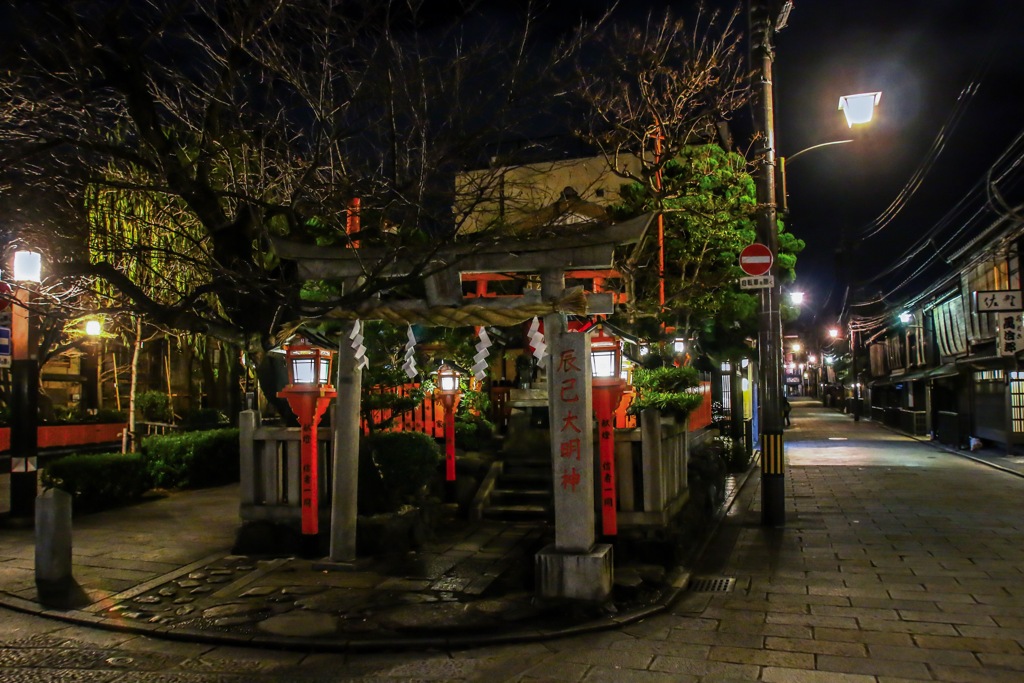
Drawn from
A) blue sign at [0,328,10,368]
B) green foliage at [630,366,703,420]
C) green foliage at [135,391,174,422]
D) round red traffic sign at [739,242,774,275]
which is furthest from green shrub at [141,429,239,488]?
round red traffic sign at [739,242,774,275]

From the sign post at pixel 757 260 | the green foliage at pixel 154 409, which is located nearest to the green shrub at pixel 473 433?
the sign post at pixel 757 260

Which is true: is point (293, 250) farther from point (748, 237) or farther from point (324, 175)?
point (748, 237)

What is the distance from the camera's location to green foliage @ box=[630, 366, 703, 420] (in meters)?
12.4

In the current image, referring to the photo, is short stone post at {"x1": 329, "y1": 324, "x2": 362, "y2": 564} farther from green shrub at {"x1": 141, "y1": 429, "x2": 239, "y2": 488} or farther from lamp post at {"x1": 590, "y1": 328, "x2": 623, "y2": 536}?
green shrub at {"x1": 141, "y1": 429, "x2": 239, "y2": 488}

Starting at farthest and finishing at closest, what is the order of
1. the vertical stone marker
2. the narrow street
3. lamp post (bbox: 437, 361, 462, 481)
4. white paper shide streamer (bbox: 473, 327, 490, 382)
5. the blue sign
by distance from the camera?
lamp post (bbox: 437, 361, 462, 481) < the blue sign < white paper shide streamer (bbox: 473, 327, 490, 382) < the vertical stone marker < the narrow street

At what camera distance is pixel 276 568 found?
9.79m

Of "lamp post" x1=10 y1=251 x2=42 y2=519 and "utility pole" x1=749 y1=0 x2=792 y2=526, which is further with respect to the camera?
"utility pole" x1=749 y1=0 x2=792 y2=526

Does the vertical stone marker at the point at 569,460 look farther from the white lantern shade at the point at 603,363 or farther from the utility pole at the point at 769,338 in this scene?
the utility pole at the point at 769,338

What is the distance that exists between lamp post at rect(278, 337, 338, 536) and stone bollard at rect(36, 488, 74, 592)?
9.24ft

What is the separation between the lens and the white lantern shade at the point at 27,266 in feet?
35.6

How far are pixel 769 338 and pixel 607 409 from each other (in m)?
4.98

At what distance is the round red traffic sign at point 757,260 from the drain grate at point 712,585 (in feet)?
17.9

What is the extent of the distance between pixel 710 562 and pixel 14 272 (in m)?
10.8

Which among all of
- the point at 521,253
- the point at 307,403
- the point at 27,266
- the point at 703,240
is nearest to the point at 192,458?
the point at 27,266
